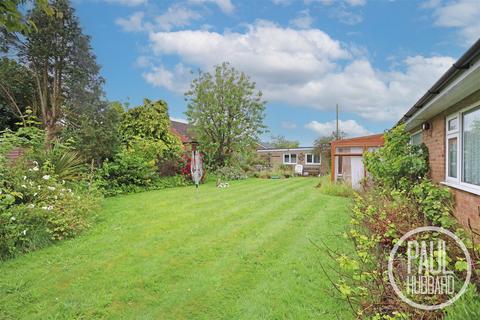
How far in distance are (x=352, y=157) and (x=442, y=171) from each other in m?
6.34

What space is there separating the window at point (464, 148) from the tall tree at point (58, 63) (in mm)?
14961

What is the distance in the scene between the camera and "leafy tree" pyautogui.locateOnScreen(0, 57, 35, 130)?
520 inches

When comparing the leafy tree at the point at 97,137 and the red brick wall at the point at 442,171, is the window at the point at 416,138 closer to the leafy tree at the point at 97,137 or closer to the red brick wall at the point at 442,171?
the red brick wall at the point at 442,171

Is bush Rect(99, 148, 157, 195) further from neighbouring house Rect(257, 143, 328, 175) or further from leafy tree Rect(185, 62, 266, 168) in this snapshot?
neighbouring house Rect(257, 143, 328, 175)

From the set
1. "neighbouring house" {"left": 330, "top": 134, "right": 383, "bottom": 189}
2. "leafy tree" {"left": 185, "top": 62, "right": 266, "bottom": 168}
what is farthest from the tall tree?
"neighbouring house" {"left": 330, "top": 134, "right": 383, "bottom": 189}

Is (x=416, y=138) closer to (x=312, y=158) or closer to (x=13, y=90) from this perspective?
(x=13, y=90)

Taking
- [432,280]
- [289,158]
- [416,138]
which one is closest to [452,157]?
[432,280]

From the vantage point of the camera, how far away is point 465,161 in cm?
464

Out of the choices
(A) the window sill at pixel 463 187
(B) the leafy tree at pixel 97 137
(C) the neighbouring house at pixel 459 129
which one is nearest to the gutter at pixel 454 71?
(C) the neighbouring house at pixel 459 129

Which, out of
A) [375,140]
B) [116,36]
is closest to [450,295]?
[375,140]

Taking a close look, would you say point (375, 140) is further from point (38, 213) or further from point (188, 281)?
point (38, 213)

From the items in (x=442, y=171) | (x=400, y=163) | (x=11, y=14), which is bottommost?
(x=442, y=171)

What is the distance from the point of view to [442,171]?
5902 mm

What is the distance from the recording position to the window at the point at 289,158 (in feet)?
103
